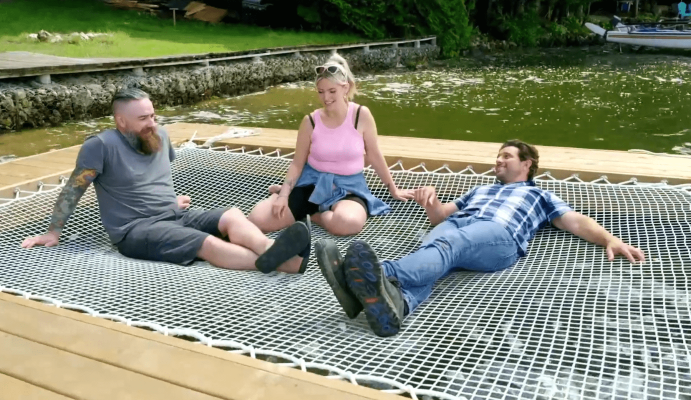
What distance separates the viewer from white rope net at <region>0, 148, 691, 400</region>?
193 centimetres

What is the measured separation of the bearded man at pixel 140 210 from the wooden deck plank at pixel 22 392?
3.93 feet

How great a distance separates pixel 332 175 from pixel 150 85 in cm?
776

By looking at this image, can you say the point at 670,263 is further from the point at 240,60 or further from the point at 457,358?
the point at 240,60

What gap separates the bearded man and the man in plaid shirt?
2.05 ft

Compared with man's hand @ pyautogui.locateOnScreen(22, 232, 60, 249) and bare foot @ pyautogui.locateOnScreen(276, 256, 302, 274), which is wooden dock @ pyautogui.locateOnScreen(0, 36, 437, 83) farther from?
bare foot @ pyautogui.locateOnScreen(276, 256, 302, 274)

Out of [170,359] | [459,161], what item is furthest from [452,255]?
[459,161]

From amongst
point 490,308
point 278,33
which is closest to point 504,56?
point 278,33

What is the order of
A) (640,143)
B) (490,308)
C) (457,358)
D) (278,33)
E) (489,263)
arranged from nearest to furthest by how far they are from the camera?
1. (457,358)
2. (490,308)
3. (489,263)
4. (640,143)
5. (278,33)

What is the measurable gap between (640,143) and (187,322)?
295 inches

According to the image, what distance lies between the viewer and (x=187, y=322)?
2.21m

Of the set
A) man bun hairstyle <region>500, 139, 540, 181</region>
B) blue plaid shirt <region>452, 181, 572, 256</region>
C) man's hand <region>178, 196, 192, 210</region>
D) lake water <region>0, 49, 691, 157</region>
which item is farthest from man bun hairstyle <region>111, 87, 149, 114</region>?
lake water <region>0, 49, 691, 157</region>

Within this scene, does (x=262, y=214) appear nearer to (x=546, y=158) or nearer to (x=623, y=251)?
(x=623, y=251)

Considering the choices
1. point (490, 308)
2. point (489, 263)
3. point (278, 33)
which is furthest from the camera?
point (278, 33)

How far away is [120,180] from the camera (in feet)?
9.82
